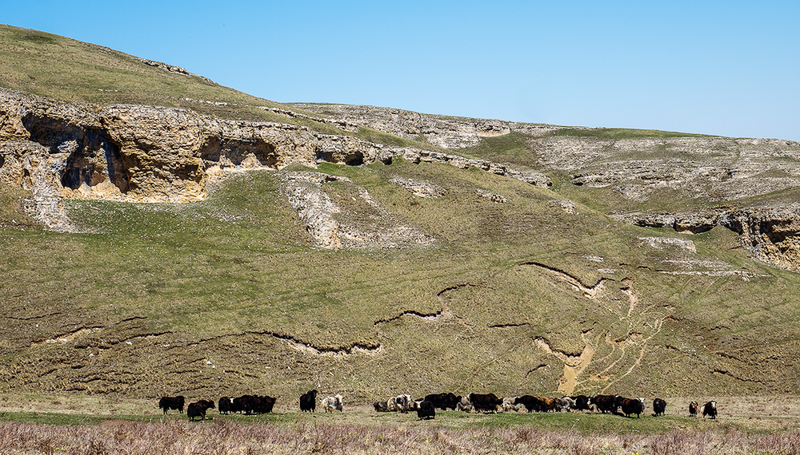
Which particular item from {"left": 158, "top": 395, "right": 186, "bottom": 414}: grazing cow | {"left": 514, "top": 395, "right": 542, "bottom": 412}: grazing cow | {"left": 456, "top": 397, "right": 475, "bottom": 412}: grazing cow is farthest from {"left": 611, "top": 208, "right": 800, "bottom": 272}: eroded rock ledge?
{"left": 158, "top": 395, "right": 186, "bottom": 414}: grazing cow

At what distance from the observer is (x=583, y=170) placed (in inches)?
3954

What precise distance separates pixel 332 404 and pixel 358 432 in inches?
445

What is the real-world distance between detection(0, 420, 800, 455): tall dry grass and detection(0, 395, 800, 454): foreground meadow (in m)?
0.04

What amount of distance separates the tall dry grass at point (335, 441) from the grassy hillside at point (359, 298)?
13.7 meters

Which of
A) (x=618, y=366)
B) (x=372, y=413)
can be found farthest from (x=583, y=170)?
(x=372, y=413)

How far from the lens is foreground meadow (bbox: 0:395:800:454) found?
58.7ft

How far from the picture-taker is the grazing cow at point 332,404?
32156mm

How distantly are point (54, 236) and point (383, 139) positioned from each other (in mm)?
48177

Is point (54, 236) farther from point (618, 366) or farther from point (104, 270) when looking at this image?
point (618, 366)

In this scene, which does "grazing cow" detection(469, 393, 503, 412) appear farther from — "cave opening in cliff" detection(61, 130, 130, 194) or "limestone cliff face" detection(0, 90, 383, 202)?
"cave opening in cliff" detection(61, 130, 130, 194)

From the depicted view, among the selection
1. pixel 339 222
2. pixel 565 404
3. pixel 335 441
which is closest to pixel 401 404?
pixel 565 404

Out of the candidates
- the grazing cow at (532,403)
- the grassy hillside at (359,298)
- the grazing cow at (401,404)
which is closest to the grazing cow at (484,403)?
the grazing cow at (532,403)

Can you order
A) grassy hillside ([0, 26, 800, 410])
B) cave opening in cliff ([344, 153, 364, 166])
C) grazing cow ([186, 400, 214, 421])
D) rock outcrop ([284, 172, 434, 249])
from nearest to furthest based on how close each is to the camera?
grazing cow ([186, 400, 214, 421]), grassy hillside ([0, 26, 800, 410]), rock outcrop ([284, 172, 434, 249]), cave opening in cliff ([344, 153, 364, 166])

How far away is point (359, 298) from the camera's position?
151ft
